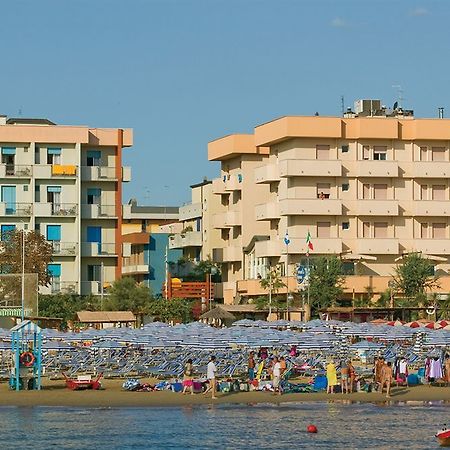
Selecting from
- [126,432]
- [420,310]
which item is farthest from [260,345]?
[420,310]

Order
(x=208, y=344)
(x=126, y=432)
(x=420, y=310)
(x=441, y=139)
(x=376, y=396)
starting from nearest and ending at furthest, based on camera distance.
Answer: (x=126, y=432) → (x=376, y=396) → (x=208, y=344) → (x=420, y=310) → (x=441, y=139)

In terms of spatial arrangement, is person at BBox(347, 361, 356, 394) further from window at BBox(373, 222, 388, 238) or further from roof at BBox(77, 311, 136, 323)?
window at BBox(373, 222, 388, 238)

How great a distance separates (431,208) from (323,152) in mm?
8341

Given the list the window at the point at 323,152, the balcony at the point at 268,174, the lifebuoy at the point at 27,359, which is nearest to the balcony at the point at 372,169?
the window at the point at 323,152

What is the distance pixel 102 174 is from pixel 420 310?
2505cm

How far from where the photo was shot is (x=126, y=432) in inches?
1768

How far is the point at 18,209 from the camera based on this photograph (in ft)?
332

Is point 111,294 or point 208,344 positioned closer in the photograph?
point 208,344

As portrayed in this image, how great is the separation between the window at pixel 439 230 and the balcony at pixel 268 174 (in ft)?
37.4

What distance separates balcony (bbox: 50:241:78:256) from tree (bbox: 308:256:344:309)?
1743cm

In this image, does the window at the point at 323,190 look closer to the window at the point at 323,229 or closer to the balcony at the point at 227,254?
the window at the point at 323,229

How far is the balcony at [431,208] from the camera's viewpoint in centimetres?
9894

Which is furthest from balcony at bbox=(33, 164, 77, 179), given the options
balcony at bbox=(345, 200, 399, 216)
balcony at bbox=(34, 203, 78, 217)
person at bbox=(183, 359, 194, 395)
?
person at bbox=(183, 359, 194, 395)

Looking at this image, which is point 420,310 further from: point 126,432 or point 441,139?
point 126,432
